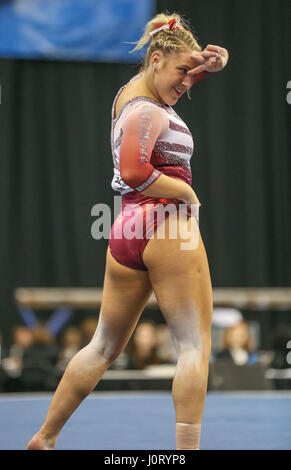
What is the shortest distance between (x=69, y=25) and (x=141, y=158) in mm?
7330

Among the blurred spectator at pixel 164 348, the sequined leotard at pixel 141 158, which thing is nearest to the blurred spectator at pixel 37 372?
the blurred spectator at pixel 164 348

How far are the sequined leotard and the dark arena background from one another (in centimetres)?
579

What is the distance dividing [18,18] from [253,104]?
3.14 m

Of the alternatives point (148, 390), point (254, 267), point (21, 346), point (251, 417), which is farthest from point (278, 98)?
point (251, 417)

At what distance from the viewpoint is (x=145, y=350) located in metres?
6.90

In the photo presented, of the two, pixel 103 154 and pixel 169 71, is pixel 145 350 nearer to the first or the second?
pixel 103 154

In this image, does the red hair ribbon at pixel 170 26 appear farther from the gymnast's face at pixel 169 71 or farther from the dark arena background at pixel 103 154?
the dark arena background at pixel 103 154

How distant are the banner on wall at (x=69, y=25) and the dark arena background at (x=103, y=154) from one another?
0.04ft

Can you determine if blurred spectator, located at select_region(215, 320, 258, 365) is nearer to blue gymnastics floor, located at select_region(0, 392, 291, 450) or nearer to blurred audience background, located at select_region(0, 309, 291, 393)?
blurred audience background, located at select_region(0, 309, 291, 393)

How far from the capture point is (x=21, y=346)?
751cm

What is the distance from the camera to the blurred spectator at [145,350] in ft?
21.9

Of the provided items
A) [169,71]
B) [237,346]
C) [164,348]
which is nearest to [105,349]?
[169,71]
